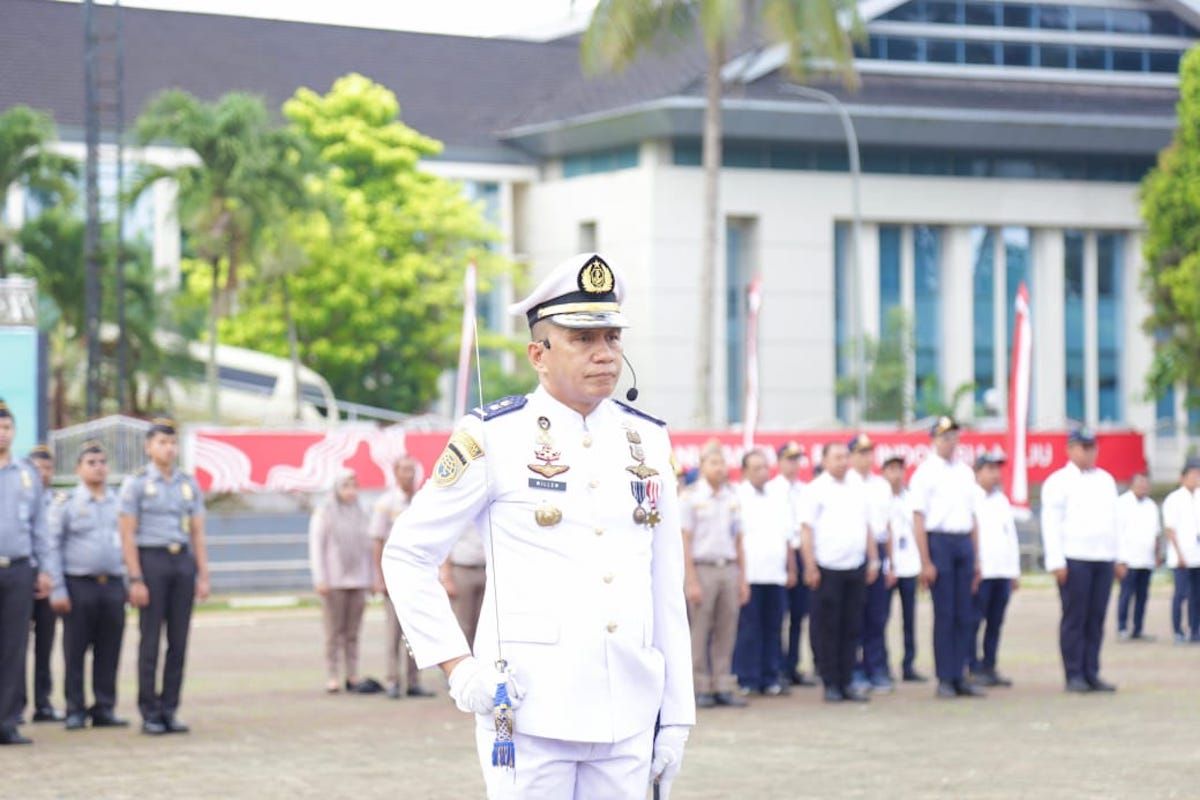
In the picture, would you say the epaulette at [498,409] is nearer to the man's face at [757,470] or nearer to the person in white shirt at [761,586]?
the person in white shirt at [761,586]

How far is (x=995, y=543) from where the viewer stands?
55.7 ft

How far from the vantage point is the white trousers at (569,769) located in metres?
5.44

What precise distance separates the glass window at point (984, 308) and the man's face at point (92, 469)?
2093 inches

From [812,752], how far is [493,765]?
753cm

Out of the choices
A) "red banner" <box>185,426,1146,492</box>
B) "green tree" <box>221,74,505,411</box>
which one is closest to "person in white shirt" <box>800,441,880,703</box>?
"red banner" <box>185,426,1146,492</box>

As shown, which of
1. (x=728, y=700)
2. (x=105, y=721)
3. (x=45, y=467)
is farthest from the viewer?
(x=728, y=700)

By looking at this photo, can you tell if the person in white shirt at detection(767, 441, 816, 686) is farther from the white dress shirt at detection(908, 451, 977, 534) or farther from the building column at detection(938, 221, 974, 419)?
the building column at detection(938, 221, 974, 419)

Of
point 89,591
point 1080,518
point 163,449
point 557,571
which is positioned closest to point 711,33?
point 1080,518

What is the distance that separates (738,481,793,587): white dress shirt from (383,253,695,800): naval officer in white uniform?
36.9ft

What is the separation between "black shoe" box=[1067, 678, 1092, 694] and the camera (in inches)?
635

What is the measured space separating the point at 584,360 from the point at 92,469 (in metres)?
9.50

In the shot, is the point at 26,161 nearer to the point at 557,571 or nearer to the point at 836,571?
the point at 836,571

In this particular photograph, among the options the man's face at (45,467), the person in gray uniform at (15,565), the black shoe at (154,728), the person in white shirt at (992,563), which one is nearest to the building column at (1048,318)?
the person in white shirt at (992,563)

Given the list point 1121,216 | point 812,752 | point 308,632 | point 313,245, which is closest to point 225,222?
point 313,245
